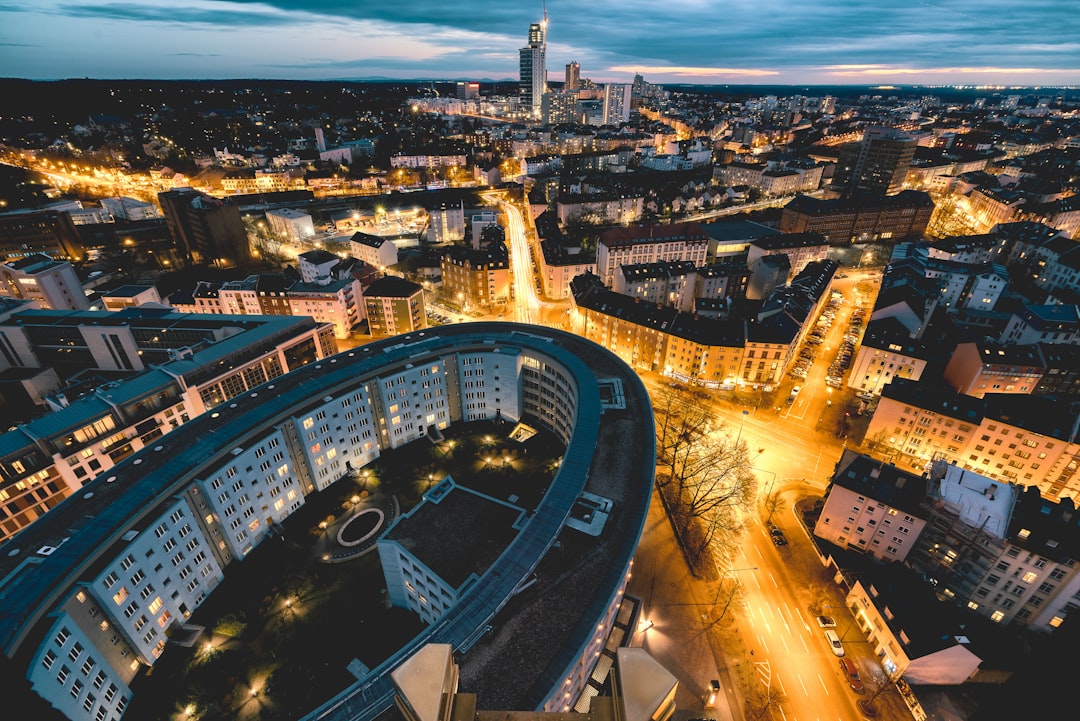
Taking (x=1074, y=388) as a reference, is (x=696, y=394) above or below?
below

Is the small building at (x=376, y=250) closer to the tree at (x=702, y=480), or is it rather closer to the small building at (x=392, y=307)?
the small building at (x=392, y=307)

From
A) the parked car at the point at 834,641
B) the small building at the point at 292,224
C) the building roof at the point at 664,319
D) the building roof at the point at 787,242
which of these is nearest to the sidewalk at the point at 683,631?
the parked car at the point at 834,641

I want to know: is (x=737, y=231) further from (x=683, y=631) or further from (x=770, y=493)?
(x=683, y=631)

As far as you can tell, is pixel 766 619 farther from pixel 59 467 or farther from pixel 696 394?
pixel 59 467

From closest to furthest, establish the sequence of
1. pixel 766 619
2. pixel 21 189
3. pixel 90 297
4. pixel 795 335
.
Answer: pixel 766 619 → pixel 795 335 → pixel 90 297 → pixel 21 189

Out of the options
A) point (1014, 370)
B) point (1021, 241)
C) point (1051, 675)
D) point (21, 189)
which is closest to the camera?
point (1051, 675)

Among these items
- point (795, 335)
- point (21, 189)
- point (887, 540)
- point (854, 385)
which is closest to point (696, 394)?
point (795, 335)
